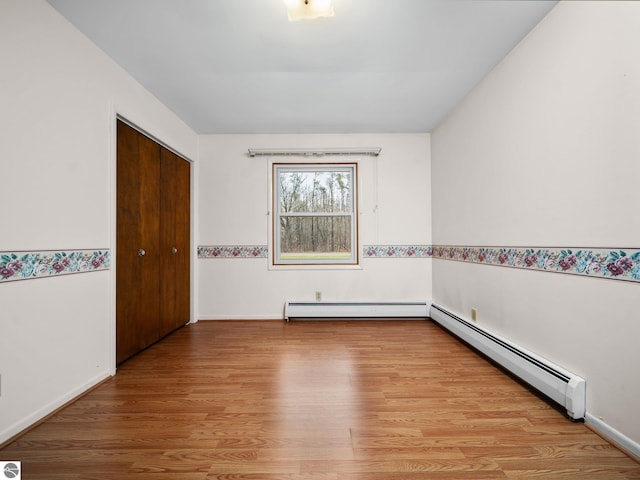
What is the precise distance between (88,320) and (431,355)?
2.66 m

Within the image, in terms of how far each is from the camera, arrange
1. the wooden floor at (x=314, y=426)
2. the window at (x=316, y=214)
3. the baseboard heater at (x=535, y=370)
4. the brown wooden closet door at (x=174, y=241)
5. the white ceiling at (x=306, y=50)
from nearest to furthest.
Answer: the wooden floor at (x=314, y=426), the baseboard heater at (x=535, y=370), the white ceiling at (x=306, y=50), the brown wooden closet door at (x=174, y=241), the window at (x=316, y=214)

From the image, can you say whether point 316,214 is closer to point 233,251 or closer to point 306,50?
point 233,251

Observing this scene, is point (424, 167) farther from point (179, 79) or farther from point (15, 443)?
point (15, 443)

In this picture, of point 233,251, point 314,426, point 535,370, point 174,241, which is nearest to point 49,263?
point 174,241

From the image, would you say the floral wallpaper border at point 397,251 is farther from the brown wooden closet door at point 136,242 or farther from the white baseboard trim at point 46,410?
the white baseboard trim at point 46,410

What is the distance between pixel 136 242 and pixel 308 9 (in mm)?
2228

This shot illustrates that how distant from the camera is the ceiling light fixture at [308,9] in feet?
5.21

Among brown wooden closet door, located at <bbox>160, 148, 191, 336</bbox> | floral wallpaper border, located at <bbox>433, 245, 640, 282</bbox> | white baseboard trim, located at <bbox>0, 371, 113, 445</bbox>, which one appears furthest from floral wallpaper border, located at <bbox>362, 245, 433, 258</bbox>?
white baseboard trim, located at <bbox>0, 371, 113, 445</bbox>

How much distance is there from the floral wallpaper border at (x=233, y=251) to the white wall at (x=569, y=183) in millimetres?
2447

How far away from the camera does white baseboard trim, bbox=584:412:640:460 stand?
1.29 m

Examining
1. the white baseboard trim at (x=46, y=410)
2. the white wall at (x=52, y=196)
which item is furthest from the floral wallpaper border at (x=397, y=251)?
the white baseboard trim at (x=46, y=410)

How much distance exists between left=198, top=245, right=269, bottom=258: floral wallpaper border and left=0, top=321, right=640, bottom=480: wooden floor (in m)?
1.44

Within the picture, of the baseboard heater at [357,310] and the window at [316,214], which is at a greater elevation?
the window at [316,214]

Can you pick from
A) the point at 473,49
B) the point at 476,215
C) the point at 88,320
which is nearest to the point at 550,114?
the point at 473,49
